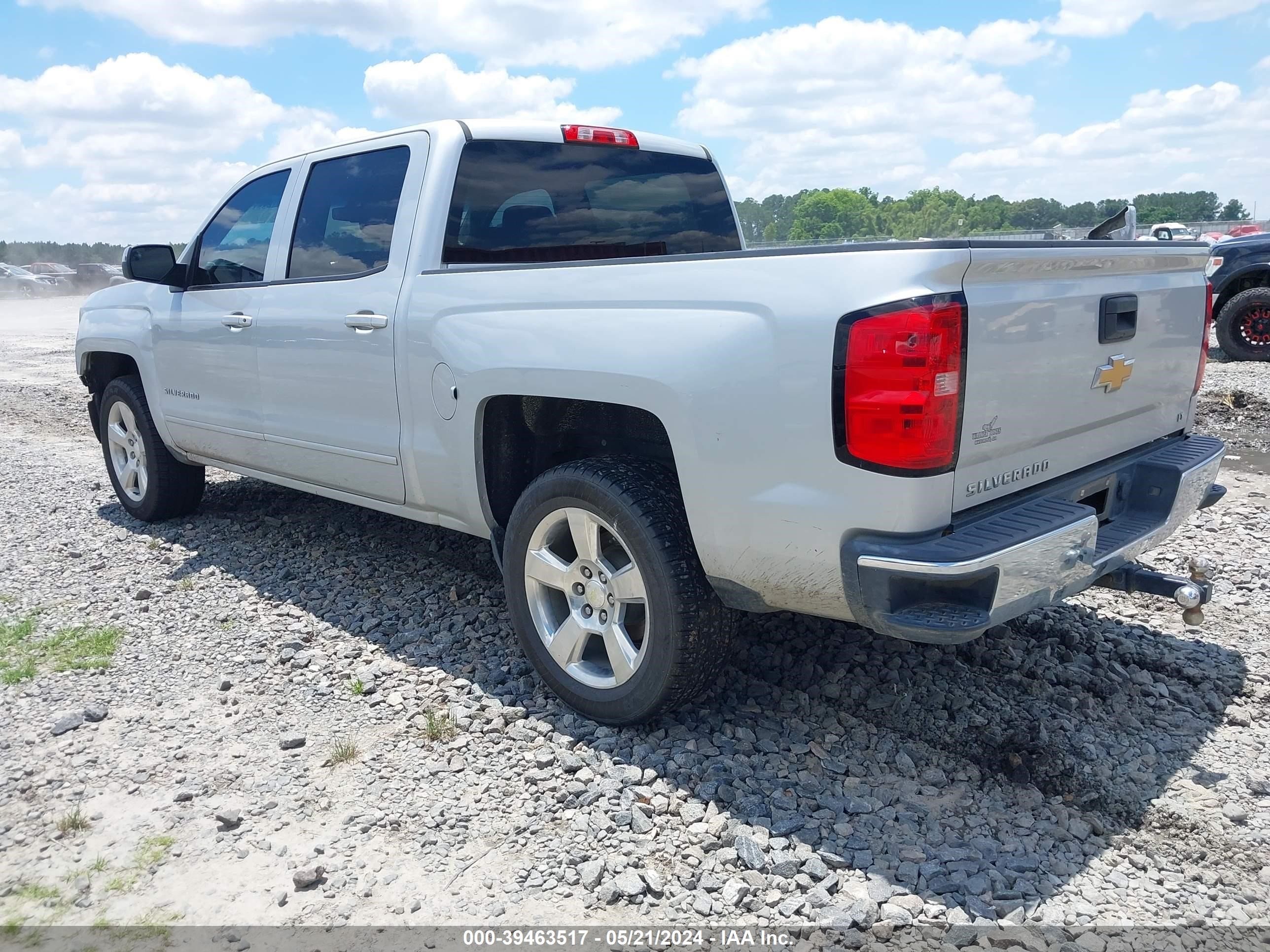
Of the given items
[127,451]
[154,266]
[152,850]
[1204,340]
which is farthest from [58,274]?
[1204,340]

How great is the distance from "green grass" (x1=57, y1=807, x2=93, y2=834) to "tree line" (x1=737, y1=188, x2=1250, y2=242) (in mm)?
3175

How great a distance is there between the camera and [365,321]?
4.00 m

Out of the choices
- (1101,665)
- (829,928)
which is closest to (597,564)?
(829,928)

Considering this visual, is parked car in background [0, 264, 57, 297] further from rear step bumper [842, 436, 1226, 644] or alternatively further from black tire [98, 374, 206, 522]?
rear step bumper [842, 436, 1226, 644]

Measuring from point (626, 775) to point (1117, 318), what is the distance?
209 cm

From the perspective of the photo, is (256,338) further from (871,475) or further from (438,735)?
(871,475)

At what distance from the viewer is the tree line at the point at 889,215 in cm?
409

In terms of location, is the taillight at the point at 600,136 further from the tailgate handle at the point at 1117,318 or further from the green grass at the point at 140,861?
the green grass at the point at 140,861

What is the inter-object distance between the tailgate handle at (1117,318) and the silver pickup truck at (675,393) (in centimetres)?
1

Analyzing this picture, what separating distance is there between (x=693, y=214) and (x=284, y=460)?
230cm

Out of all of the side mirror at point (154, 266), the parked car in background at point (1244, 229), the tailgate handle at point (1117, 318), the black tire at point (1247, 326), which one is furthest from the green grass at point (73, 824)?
the parked car in background at point (1244, 229)

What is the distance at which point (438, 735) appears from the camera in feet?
11.2

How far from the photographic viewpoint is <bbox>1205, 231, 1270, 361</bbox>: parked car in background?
10594 mm

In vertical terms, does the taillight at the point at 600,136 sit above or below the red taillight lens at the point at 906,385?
above
